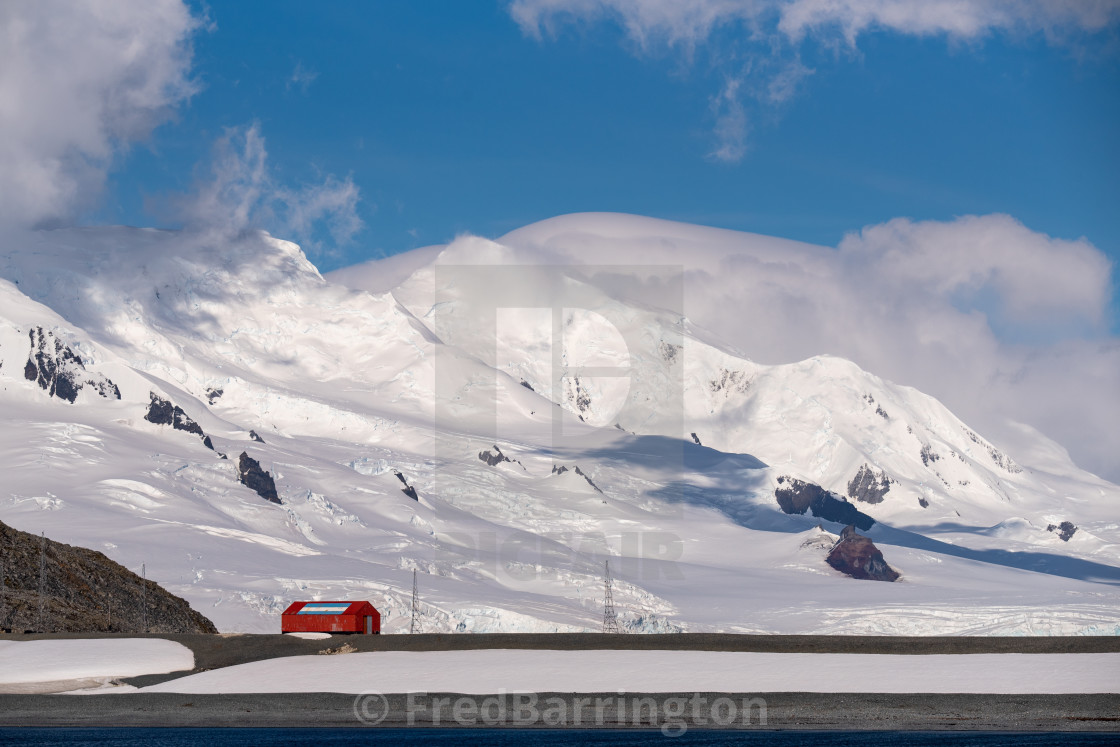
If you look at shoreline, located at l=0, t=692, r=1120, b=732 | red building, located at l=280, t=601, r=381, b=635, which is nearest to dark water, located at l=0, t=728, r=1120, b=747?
shoreline, located at l=0, t=692, r=1120, b=732

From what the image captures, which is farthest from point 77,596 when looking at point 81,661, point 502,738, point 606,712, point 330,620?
point 502,738

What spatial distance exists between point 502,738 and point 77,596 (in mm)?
50088

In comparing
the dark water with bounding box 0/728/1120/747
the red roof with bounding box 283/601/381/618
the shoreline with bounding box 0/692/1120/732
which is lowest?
the dark water with bounding box 0/728/1120/747

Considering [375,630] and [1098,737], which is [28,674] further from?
[1098,737]

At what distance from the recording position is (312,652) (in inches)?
2235

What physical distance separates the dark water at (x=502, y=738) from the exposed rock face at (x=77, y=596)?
91.9 feet

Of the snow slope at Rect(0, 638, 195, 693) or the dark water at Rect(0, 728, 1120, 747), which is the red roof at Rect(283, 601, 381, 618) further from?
the dark water at Rect(0, 728, 1120, 747)

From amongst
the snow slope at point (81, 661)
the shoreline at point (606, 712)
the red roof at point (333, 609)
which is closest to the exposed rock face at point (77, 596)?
the snow slope at point (81, 661)

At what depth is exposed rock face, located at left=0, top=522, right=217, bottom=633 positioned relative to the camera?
71.8 meters

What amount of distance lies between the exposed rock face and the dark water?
28008 mm

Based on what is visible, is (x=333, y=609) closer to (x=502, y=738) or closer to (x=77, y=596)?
(x=502, y=738)

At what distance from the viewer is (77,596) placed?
82312mm

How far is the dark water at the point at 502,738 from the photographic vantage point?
39.7m

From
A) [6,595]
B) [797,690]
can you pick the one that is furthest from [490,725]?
[6,595]
